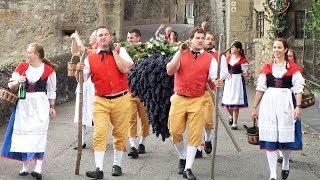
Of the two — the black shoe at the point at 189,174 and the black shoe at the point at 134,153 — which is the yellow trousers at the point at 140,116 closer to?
the black shoe at the point at 134,153

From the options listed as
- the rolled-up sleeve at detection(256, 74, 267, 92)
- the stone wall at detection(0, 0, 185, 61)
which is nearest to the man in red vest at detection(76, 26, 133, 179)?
the rolled-up sleeve at detection(256, 74, 267, 92)

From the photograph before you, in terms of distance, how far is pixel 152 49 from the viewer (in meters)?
7.46

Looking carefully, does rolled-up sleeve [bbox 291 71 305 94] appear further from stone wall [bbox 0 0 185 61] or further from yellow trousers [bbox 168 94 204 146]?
stone wall [bbox 0 0 185 61]

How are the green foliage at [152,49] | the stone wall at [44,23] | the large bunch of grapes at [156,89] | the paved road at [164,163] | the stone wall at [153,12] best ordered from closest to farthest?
the paved road at [164,163] → the large bunch of grapes at [156,89] → the green foliage at [152,49] → the stone wall at [44,23] → the stone wall at [153,12]

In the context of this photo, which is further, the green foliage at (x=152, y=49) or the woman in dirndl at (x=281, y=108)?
the green foliage at (x=152, y=49)

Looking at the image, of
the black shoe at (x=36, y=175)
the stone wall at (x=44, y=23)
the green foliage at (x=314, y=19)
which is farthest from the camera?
the stone wall at (x=44, y=23)

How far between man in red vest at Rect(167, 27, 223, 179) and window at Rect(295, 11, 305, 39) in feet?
30.4

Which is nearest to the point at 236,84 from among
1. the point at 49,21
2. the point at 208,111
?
the point at 208,111

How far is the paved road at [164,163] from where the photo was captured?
669 cm

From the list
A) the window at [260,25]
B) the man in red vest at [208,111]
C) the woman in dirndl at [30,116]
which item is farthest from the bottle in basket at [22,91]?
the window at [260,25]

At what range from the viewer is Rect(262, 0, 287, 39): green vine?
15.2m

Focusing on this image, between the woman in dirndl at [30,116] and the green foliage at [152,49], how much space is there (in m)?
1.41

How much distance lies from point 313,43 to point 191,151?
906 cm

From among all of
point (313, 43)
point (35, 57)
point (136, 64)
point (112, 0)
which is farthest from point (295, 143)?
point (112, 0)
